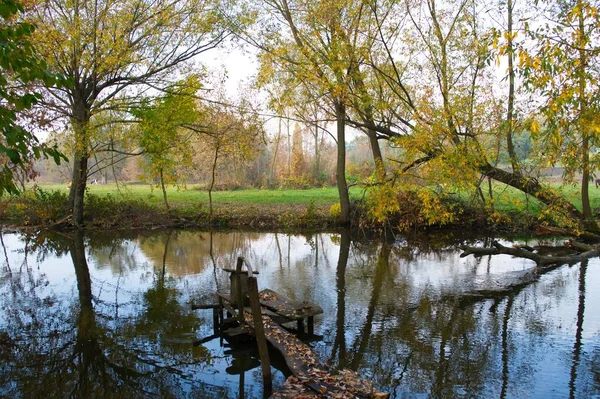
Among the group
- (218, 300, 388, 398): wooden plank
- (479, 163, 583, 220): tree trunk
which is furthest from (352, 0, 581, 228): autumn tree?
(218, 300, 388, 398): wooden plank

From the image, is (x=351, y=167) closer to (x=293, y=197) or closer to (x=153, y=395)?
(x=293, y=197)

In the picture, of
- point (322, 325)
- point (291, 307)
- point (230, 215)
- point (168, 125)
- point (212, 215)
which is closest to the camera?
point (291, 307)

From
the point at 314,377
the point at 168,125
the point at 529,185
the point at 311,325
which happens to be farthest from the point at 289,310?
the point at 168,125

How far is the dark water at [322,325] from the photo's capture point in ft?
23.2

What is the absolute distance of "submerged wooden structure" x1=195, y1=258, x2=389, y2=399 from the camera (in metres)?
5.84

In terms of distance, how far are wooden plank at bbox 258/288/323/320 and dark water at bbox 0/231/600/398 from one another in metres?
0.52

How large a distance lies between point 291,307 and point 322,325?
0.84 metres

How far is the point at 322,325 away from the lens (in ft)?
30.9

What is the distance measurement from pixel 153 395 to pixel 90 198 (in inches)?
749

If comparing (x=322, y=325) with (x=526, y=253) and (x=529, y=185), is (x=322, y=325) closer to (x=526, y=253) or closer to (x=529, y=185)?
(x=526, y=253)

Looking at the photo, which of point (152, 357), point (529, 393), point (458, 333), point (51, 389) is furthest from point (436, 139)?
point (51, 389)

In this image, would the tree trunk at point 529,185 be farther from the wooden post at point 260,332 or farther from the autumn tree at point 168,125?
the autumn tree at point 168,125

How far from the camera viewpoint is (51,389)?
684cm

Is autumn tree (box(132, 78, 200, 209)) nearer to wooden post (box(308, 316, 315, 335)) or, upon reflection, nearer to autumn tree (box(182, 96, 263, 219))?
autumn tree (box(182, 96, 263, 219))
